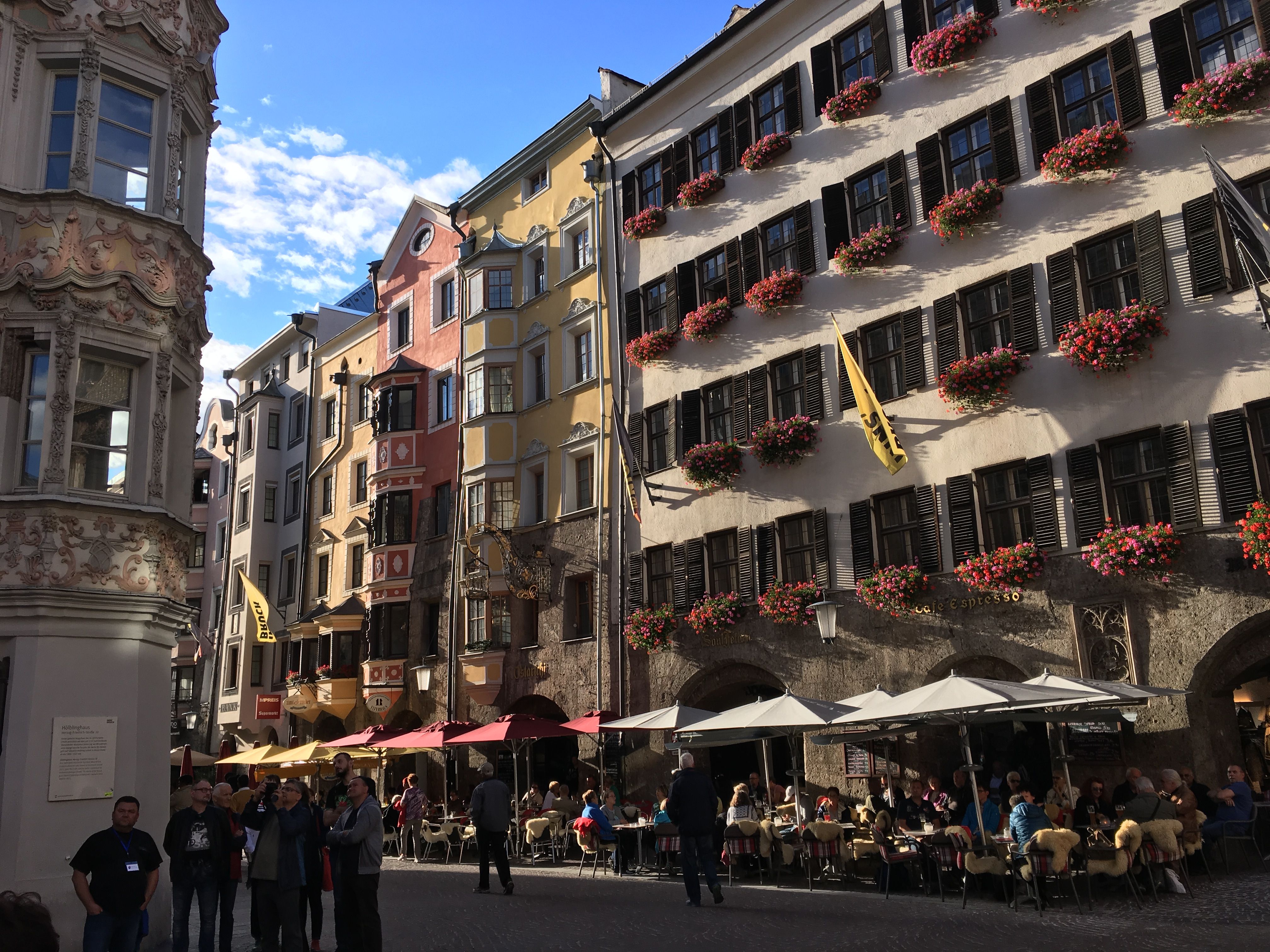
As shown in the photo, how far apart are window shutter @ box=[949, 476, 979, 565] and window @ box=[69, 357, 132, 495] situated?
509 inches

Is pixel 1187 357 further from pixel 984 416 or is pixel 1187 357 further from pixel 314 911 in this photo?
pixel 314 911

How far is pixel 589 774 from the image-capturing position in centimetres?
2598

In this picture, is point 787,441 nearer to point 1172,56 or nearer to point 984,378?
point 984,378

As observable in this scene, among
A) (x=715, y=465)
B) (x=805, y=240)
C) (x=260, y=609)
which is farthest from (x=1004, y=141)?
(x=260, y=609)

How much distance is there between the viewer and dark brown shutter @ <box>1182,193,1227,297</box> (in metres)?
16.6

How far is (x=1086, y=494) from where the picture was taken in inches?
693

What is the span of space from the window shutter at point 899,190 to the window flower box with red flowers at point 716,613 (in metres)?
7.94

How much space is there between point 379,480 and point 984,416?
67.1 feet

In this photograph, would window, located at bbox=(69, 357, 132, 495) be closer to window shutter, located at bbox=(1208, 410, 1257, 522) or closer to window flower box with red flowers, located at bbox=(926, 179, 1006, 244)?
window flower box with red flowers, located at bbox=(926, 179, 1006, 244)

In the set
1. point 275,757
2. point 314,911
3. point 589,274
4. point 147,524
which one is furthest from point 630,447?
point 314,911

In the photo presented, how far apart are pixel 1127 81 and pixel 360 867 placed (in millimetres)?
16361

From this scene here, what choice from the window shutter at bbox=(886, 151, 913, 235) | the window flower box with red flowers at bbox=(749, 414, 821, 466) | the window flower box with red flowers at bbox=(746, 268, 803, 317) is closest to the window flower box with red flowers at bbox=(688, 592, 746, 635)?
the window flower box with red flowers at bbox=(749, 414, 821, 466)

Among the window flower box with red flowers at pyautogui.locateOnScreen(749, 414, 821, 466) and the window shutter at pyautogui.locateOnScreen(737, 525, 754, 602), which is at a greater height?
the window flower box with red flowers at pyautogui.locateOnScreen(749, 414, 821, 466)

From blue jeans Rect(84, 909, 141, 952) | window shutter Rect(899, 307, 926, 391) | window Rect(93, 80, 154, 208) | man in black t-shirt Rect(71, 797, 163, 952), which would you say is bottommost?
blue jeans Rect(84, 909, 141, 952)
